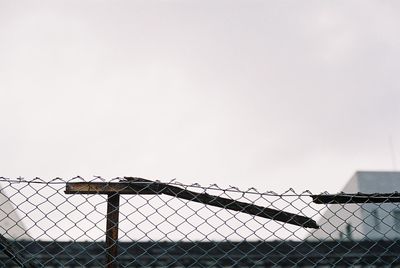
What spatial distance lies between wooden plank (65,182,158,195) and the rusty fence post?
0.04 m

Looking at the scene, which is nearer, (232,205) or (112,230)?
(112,230)

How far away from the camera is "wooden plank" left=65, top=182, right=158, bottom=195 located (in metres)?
2.66

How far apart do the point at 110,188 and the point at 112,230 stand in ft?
0.72

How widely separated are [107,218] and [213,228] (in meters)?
0.65

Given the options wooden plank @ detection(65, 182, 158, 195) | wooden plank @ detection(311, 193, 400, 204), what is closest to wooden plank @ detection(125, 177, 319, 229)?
wooden plank @ detection(65, 182, 158, 195)

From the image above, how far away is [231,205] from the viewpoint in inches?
109

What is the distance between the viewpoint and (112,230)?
2629mm

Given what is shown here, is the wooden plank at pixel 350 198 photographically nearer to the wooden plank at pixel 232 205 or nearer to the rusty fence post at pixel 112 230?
the wooden plank at pixel 232 205

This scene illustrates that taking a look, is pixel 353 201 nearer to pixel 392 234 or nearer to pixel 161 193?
pixel 161 193

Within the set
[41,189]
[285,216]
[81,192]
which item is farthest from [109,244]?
[285,216]

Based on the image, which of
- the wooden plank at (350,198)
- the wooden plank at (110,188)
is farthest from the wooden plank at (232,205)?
the wooden plank at (350,198)

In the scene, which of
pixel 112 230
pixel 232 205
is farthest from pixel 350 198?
pixel 112 230

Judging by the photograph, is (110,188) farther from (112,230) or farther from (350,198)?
(350,198)

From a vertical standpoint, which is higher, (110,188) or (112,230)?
(110,188)
